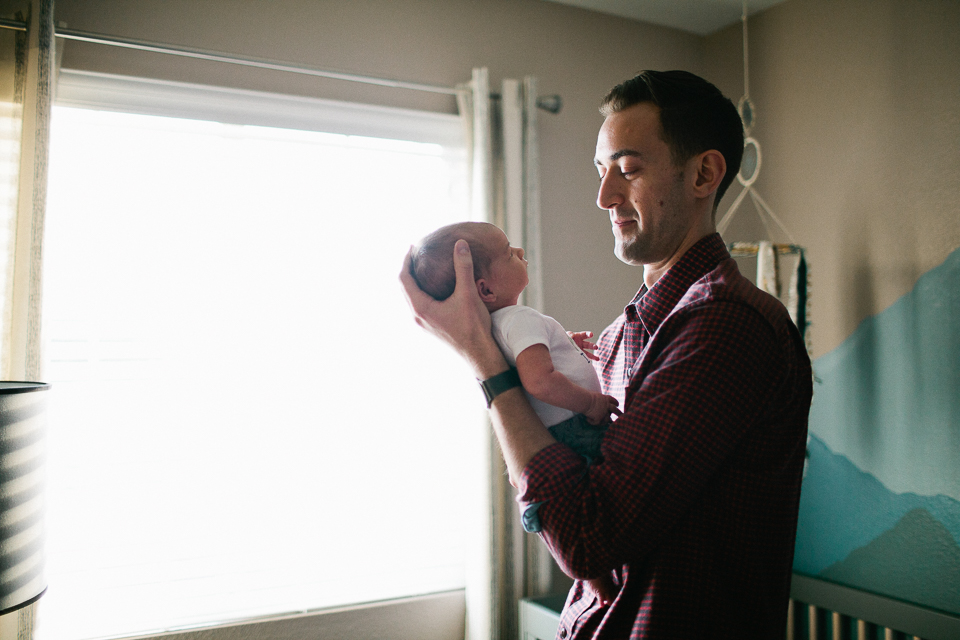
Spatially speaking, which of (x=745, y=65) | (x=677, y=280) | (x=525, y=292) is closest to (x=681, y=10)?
(x=745, y=65)

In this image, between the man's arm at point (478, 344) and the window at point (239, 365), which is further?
the window at point (239, 365)

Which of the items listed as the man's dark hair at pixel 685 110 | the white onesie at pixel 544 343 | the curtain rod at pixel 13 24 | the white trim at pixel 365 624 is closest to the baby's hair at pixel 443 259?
the white onesie at pixel 544 343

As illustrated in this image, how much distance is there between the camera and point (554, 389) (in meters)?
1.03

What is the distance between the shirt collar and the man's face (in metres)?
0.06

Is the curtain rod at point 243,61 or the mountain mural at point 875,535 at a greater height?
the curtain rod at point 243,61

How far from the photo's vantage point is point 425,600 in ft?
8.07

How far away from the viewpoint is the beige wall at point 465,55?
7.09ft

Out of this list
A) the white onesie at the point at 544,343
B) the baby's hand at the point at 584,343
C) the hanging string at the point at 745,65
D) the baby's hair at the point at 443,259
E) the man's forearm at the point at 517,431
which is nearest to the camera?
the man's forearm at the point at 517,431

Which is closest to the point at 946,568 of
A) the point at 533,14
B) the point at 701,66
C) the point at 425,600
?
the point at 425,600

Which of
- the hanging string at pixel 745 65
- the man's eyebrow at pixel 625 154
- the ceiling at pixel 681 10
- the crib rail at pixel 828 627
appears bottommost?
the crib rail at pixel 828 627

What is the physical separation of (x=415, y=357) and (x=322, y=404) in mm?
383

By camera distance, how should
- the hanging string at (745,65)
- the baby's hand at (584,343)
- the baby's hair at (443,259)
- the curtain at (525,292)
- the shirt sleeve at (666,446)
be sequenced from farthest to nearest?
1. the hanging string at (745,65)
2. the curtain at (525,292)
3. the baby's hand at (584,343)
4. the baby's hair at (443,259)
5. the shirt sleeve at (666,446)

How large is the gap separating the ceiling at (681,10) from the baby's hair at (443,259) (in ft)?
6.62

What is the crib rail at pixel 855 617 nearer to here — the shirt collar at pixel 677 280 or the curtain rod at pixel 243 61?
the shirt collar at pixel 677 280
